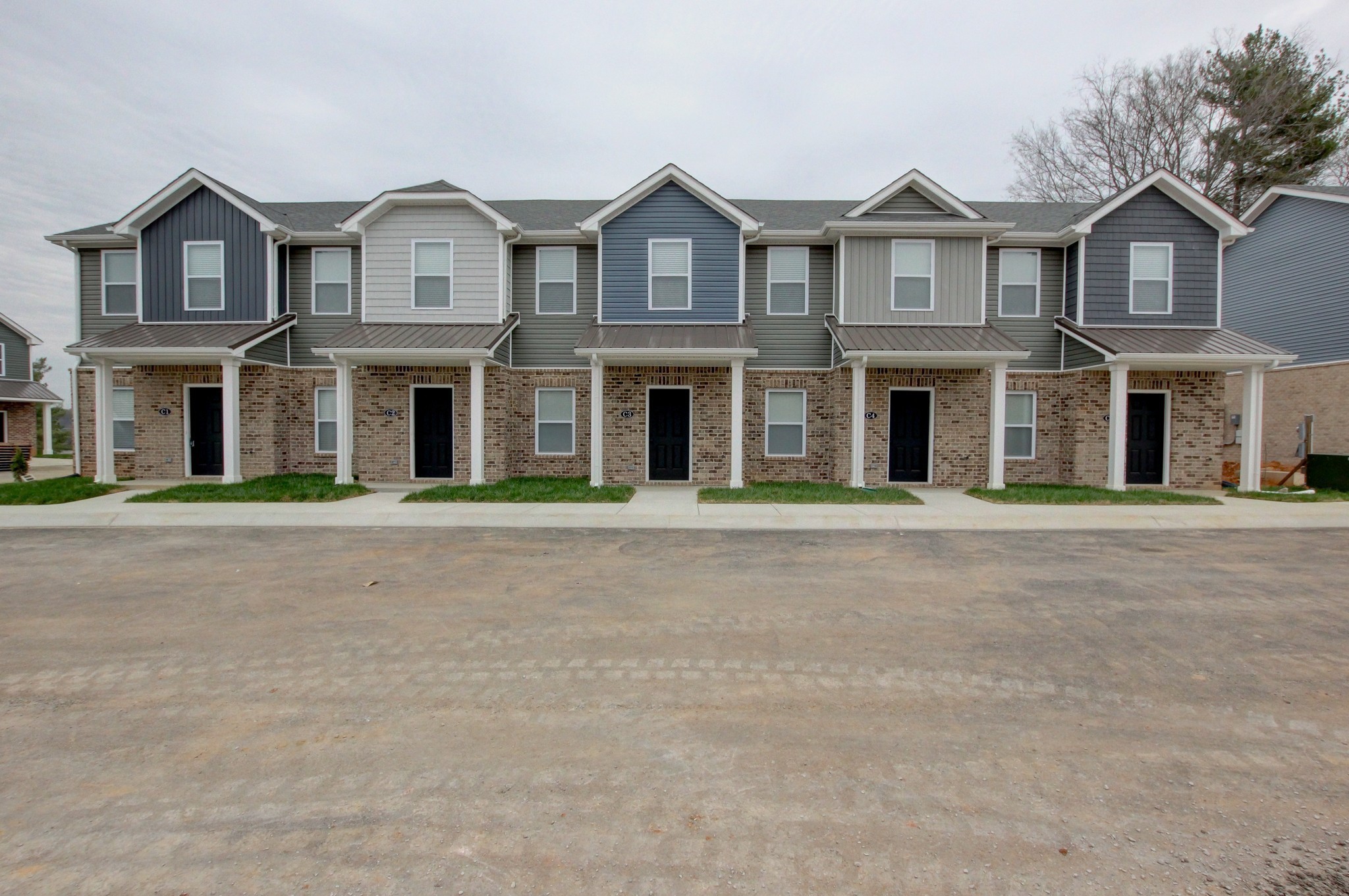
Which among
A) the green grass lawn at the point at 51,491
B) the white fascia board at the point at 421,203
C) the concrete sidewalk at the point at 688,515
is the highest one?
the white fascia board at the point at 421,203

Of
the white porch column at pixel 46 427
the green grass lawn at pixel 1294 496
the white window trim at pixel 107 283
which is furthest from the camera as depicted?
the white porch column at pixel 46 427

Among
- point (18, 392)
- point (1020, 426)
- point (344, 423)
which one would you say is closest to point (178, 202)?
point (344, 423)

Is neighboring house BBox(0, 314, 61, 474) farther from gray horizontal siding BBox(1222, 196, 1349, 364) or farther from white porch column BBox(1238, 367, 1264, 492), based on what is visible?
gray horizontal siding BBox(1222, 196, 1349, 364)

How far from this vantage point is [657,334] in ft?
51.2

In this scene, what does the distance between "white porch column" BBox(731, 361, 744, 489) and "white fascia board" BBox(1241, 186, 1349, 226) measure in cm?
1540

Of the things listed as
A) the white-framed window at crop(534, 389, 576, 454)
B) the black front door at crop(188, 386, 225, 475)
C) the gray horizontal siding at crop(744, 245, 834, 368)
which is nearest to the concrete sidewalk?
the black front door at crop(188, 386, 225, 475)

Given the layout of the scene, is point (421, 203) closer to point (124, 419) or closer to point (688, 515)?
point (124, 419)

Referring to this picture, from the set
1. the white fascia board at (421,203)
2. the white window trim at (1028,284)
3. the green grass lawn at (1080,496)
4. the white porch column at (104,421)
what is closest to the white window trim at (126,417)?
the white porch column at (104,421)

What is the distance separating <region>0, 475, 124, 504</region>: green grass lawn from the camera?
13.4 meters

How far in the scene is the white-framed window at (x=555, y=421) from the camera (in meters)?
17.0

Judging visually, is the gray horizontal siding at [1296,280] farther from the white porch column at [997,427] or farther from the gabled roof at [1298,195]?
Result: the white porch column at [997,427]

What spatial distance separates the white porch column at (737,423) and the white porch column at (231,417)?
1110 cm

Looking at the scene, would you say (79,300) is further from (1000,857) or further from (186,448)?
(1000,857)

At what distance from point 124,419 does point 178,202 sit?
5.53m
